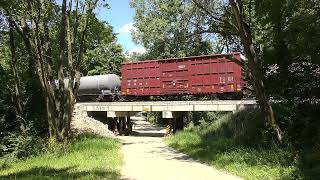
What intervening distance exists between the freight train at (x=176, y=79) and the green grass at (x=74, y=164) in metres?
12.4

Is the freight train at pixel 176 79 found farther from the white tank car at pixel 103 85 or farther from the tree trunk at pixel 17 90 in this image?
the tree trunk at pixel 17 90

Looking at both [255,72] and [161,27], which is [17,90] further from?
[161,27]

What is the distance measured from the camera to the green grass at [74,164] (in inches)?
468

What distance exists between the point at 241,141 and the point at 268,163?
13.1 feet

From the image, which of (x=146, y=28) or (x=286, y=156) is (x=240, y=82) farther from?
(x=146, y=28)

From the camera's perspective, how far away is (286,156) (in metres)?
12.8

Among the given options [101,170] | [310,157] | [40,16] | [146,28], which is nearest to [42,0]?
[40,16]

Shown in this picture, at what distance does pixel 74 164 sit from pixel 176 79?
1862 cm

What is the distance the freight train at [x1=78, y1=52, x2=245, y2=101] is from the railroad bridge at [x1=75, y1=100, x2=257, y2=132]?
2094 mm

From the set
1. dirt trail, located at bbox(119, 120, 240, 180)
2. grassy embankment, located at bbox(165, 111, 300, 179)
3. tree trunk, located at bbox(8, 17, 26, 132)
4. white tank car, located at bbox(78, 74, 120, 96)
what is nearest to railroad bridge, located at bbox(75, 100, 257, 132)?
white tank car, located at bbox(78, 74, 120, 96)

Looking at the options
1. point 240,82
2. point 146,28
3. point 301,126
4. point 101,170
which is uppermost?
point 146,28

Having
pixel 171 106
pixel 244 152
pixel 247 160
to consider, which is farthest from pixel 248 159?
pixel 171 106

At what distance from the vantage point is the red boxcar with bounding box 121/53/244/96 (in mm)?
29672

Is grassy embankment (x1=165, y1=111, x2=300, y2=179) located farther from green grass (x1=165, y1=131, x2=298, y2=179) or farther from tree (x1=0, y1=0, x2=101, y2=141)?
tree (x1=0, y1=0, x2=101, y2=141)
